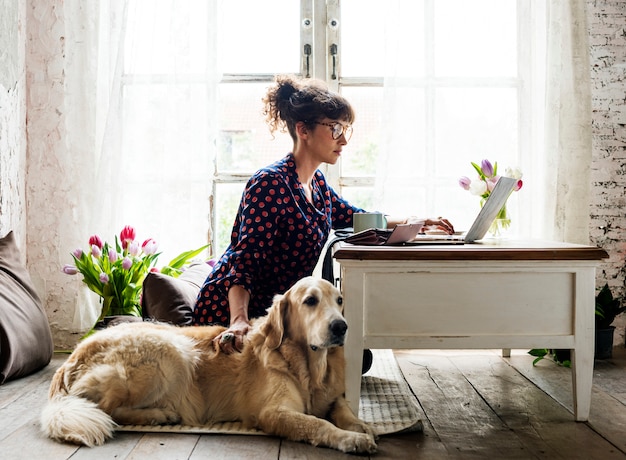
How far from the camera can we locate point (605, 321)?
3576 mm

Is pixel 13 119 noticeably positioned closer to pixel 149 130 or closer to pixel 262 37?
pixel 149 130

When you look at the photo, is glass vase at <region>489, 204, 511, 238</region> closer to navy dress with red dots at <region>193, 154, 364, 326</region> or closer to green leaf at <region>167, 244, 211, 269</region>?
navy dress with red dots at <region>193, 154, 364, 326</region>

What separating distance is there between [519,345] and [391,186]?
5.75ft

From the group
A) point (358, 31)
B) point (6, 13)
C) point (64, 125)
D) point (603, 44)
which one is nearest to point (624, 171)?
point (603, 44)

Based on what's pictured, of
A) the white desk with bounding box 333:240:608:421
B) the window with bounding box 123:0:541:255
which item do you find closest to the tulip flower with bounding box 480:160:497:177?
the window with bounding box 123:0:541:255

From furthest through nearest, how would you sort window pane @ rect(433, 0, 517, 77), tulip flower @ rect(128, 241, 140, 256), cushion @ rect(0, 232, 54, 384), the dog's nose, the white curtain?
window pane @ rect(433, 0, 517, 77)
the white curtain
tulip flower @ rect(128, 241, 140, 256)
cushion @ rect(0, 232, 54, 384)
the dog's nose

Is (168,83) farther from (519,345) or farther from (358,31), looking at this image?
(519,345)

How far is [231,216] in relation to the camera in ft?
13.5

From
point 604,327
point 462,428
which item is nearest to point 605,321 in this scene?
point 604,327

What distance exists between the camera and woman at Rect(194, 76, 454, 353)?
101 inches

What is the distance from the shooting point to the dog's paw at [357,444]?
199 cm

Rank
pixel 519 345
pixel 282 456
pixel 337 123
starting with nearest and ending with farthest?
pixel 282 456
pixel 519 345
pixel 337 123

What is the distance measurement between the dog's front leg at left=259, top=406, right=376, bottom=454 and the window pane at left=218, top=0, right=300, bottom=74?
2.45 m

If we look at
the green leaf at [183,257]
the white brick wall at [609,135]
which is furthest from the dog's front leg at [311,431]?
the white brick wall at [609,135]
